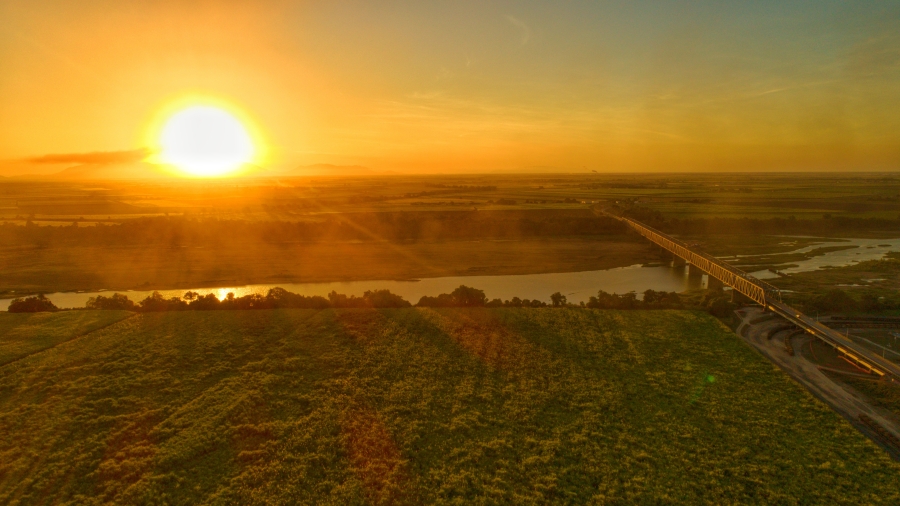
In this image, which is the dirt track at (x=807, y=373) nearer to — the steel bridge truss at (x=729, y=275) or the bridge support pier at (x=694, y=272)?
the steel bridge truss at (x=729, y=275)

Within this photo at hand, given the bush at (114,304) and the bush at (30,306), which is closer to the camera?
the bush at (30,306)

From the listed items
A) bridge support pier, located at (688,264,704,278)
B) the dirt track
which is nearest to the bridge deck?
the dirt track

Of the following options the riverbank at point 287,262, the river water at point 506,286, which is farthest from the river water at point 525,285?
the riverbank at point 287,262

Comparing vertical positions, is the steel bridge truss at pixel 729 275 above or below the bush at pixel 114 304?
above

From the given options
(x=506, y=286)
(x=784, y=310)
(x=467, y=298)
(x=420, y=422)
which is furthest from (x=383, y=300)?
(x=784, y=310)

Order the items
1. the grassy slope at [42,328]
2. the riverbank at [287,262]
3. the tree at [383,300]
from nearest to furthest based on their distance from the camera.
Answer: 1. the grassy slope at [42,328]
2. the tree at [383,300]
3. the riverbank at [287,262]

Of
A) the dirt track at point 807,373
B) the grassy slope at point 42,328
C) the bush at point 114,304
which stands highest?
the bush at point 114,304

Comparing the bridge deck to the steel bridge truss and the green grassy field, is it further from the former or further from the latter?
the green grassy field

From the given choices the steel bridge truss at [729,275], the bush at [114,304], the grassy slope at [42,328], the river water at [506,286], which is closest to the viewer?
the grassy slope at [42,328]
